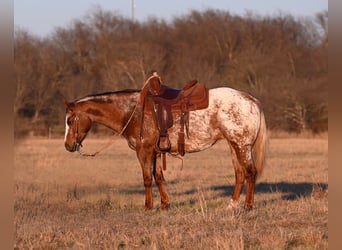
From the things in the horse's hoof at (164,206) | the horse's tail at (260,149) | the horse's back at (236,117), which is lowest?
the horse's hoof at (164,206)

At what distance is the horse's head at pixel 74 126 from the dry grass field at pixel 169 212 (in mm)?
1003

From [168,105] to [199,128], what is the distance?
2.00 ft

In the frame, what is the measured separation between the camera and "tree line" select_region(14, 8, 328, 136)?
135 feet

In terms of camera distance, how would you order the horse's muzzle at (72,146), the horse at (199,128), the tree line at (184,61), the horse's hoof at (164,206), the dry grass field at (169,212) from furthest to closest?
the tree line at (184,61) < the horse's muzzle at (72,146) < the horse at (199,128) < the horse's hoof at (164,206) < the dry grass field at (169,212)

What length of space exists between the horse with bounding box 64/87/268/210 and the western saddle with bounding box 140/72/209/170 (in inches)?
3.5

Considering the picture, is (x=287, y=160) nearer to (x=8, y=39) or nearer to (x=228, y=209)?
(x=228, y=209)

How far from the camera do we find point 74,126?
10.0m

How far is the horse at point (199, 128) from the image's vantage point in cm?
971

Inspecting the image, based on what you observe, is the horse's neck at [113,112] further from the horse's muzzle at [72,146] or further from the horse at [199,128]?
the horse's muzzle at [72,146]

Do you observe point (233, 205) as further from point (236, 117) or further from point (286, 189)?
point (286, 189)

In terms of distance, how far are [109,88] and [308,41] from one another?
21.0m

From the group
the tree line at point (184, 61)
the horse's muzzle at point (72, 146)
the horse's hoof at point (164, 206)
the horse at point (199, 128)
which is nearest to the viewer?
the horse's hoof at point (164, 206)

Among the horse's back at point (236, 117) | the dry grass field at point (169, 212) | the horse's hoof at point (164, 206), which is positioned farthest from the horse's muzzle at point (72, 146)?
the horse's back at point (236, 117)

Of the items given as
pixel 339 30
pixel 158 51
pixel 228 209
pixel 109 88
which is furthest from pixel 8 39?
pixel 158 51
